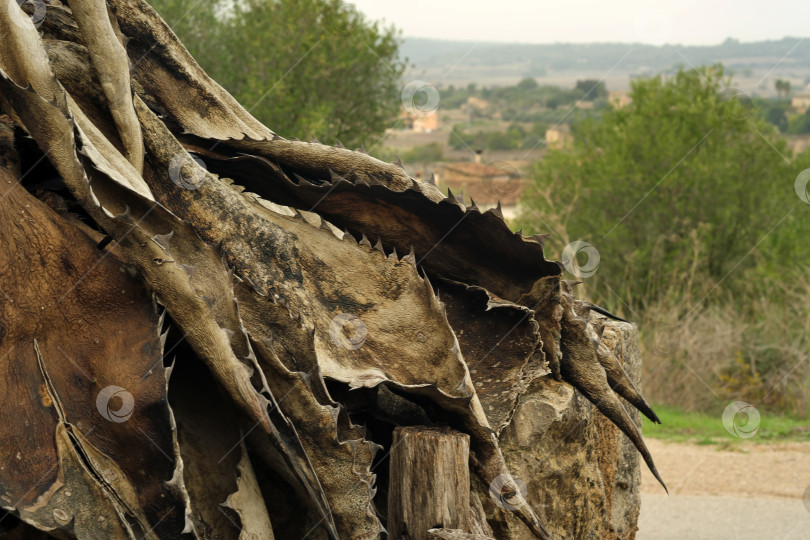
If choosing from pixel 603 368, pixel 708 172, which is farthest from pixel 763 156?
pixel 603 368

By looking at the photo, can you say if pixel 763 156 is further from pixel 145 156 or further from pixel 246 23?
pixel 145 156

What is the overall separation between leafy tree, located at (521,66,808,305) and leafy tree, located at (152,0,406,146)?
2956 millimetres

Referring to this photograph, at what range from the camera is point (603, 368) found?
2.81m

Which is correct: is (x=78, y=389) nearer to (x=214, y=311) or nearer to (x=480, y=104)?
(x=214, y=311)

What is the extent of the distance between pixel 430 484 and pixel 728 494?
16.6 feet

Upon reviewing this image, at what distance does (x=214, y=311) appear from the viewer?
6.88 feet

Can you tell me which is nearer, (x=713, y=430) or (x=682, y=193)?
(x=713, y=430)
